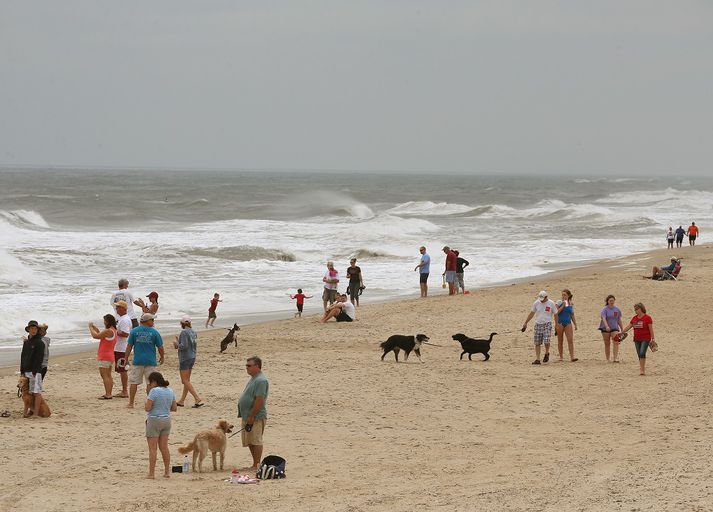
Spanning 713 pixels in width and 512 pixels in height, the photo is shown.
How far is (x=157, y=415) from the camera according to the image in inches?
337

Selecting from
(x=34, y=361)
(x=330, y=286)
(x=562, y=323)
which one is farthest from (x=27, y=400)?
(x=330, y=286)

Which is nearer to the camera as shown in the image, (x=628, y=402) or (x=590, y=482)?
(x=590, y=482)

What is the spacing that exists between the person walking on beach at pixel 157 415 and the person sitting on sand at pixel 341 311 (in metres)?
9.75

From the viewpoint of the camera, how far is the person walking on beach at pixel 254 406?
862cm

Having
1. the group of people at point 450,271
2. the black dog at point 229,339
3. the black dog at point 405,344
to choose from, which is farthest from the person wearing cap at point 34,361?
the group of people at point 450,271

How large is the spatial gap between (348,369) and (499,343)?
3.37 meters

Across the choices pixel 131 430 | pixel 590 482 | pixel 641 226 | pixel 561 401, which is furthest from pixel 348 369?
pixel 641 226

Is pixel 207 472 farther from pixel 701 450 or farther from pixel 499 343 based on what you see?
pixel 499 343

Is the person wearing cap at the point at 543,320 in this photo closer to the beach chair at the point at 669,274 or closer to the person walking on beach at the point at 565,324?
the person walking on beach at the point at 565,324

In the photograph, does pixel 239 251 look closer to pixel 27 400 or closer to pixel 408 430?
pixel 27 400

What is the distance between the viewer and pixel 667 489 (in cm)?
763

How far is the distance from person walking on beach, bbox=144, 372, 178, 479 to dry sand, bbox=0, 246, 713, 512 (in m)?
0.26

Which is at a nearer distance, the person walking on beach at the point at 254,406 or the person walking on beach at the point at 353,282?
the person walking on beach at the point at 254,406

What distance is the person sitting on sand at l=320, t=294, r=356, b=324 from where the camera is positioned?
18.3 meters
